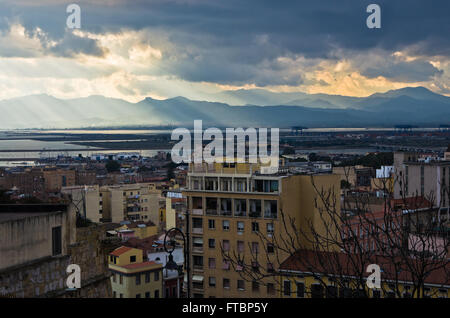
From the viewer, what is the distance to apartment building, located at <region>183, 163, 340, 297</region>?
1402 cm

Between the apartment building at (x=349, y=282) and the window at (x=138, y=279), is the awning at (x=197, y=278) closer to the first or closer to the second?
the window at (x=138, y=279)

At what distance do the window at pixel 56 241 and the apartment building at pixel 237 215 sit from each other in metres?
8.39

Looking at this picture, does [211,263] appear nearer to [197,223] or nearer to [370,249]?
[197,223]

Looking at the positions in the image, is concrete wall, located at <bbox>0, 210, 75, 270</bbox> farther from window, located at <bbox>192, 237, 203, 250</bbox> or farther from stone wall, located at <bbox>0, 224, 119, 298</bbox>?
window, located at <bbox>192, 237, 203, 250</bbox>

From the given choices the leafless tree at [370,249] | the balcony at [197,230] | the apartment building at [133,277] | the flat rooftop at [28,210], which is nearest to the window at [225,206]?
the balcony at [197,230]

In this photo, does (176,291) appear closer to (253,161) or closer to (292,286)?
(253,161)

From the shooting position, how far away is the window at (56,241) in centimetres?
551

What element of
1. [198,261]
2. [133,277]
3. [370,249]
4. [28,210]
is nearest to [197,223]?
[198,261]

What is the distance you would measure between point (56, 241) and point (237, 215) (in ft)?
30.3

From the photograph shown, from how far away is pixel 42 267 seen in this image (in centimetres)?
527

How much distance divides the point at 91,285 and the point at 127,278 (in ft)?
32.9

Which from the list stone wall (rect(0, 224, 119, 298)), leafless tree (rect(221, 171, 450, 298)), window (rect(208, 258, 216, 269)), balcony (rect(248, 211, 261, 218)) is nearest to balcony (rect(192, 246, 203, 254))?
window (rect(208, 258, 216, 269))

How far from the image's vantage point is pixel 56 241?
555 centimetres
